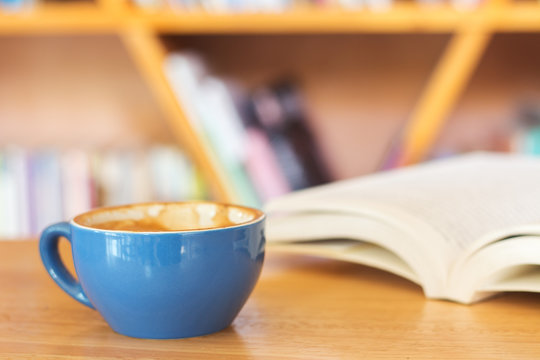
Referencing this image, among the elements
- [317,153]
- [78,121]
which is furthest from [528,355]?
[78,121]

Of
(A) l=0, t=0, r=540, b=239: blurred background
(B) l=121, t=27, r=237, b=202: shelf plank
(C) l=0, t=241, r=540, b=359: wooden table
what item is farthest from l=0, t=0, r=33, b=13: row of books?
(C) l=0, t=241, r=540, b=359: wooden table

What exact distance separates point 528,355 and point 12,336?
0.31 meters

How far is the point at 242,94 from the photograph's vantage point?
155 centimetres

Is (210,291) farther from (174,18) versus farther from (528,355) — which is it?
(174,18)

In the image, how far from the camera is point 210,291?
1.37 ft

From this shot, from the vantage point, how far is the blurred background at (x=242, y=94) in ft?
4.59

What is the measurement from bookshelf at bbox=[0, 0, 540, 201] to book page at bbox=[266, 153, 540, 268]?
0.66 m

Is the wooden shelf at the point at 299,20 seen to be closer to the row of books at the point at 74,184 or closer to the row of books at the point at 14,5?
the row of books at the point at 14,5

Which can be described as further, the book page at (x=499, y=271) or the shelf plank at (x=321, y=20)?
the shelf plank at (x=321, y=20)

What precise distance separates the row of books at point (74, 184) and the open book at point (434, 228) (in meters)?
0.96

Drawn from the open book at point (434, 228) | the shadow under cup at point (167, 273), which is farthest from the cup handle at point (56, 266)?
the open book at point (434, 228)

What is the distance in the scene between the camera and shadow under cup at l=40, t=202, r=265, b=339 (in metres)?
0.41

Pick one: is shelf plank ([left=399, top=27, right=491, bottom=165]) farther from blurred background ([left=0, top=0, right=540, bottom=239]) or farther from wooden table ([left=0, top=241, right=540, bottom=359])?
wooden table ([left=0, top=241, right=540, bottom=359])

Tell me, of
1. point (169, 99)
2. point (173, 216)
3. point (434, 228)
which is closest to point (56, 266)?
point (173, 216)
